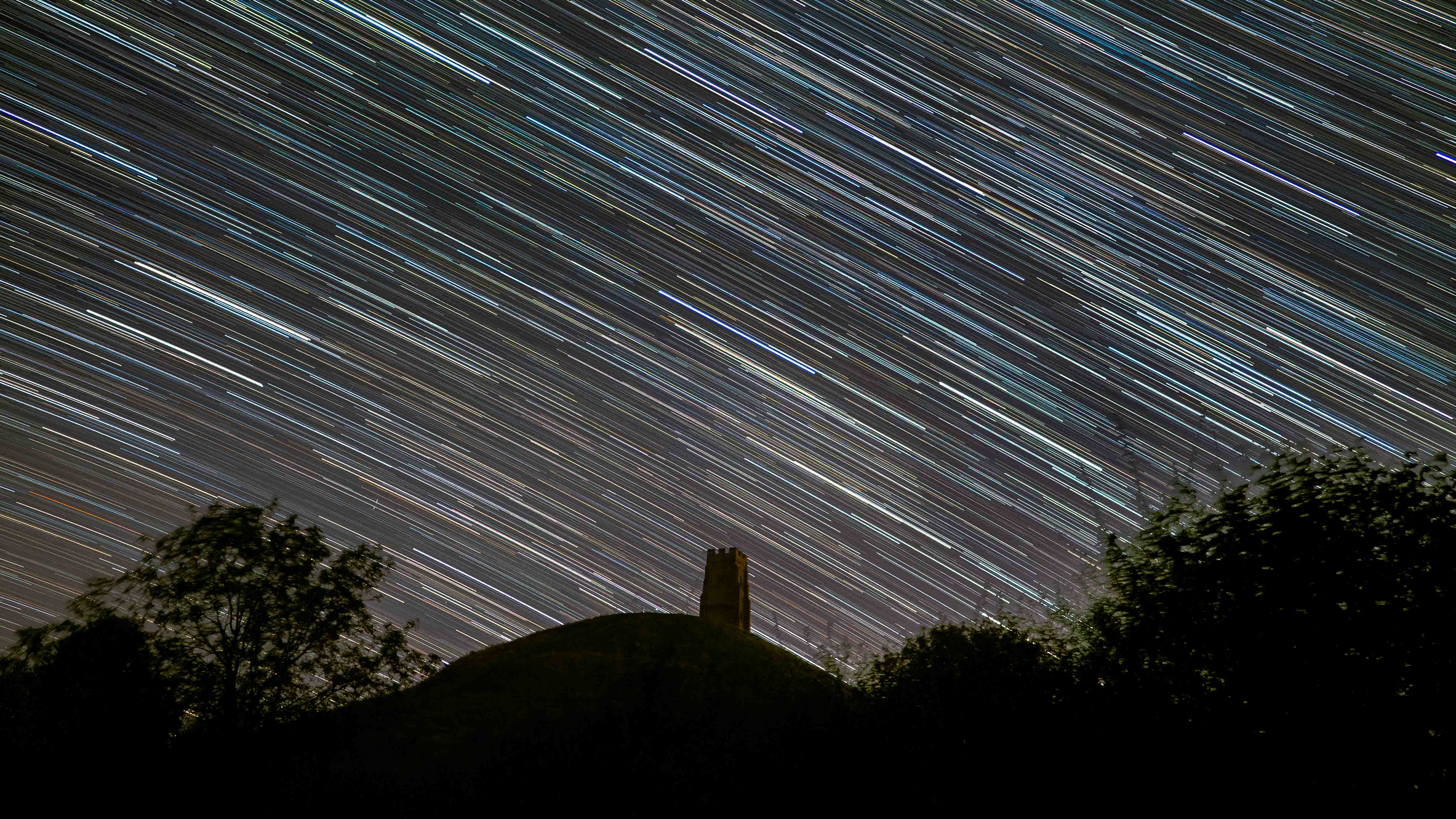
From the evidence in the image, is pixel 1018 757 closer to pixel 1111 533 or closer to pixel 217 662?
pixel 1111 533

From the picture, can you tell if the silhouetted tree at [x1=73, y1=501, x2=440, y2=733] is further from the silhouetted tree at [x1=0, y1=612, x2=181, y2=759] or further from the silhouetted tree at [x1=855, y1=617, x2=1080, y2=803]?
the silhouetted tree at [x1=855, y1=617, x2=1080, y2=803]

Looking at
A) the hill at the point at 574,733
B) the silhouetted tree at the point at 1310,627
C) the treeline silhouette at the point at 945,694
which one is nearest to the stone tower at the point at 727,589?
the hill at the point at 574,733

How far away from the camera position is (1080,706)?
31.5 m

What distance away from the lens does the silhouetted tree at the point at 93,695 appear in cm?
3191

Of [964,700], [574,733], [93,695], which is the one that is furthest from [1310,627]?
[93,695]

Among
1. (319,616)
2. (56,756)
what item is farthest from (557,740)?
(56,756)

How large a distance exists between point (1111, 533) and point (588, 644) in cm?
3281

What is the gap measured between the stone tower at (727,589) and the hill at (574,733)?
12973 mm

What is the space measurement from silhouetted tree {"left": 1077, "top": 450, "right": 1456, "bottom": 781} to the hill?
43.2ft

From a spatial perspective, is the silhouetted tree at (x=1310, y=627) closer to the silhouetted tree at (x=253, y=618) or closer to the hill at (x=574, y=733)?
the hill at (x=574, y=733)

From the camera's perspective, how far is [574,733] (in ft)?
129

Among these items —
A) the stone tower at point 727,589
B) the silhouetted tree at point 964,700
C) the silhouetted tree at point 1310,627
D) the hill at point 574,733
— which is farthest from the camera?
the stone tower at point 727,589

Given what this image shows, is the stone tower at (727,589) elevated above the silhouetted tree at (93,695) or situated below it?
above

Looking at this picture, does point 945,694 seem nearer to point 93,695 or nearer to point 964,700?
point 964,700
